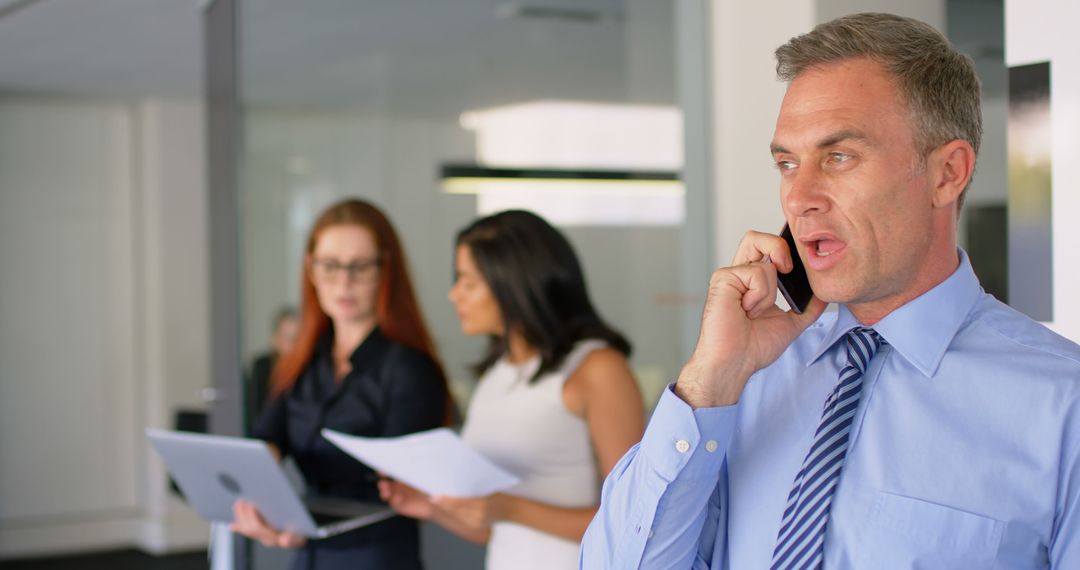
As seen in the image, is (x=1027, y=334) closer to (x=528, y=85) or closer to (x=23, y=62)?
(x=528, y=85)

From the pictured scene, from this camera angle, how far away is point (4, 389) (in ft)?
27.6

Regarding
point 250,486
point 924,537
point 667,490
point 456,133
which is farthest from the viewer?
point 456,133

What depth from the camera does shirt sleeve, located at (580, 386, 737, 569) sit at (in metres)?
1.41

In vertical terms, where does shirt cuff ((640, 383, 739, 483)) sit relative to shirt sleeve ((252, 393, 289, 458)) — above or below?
above

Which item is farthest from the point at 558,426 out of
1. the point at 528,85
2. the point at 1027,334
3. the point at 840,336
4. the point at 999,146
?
the point at 528,85

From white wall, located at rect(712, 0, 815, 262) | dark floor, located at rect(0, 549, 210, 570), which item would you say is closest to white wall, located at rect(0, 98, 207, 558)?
dark floor, located at rect(0, 549, 210, 570)

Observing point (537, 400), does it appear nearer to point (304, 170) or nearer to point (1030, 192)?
point (1030, 192)

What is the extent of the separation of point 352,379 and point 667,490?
1.87 metres

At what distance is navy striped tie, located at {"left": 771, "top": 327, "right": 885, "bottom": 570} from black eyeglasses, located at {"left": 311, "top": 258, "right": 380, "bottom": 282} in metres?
2.00

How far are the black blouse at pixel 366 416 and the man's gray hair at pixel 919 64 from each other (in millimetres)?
1820

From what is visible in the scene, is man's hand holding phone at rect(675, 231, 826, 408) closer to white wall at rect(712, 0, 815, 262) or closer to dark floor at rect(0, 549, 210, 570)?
white wall at rect(712, 0, 815, 262)

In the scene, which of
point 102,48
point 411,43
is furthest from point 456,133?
point 102,48

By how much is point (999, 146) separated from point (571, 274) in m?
0.95

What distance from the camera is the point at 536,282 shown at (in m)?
2.79
